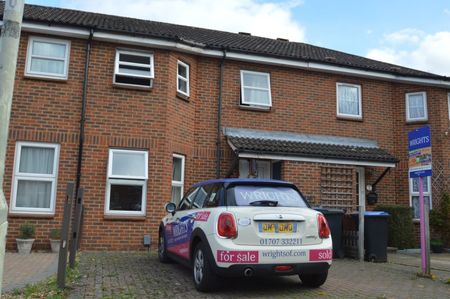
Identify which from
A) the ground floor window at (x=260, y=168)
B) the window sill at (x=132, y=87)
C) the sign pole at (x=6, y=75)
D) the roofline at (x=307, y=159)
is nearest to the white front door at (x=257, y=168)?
the ground floor window at (x=260, y=168)

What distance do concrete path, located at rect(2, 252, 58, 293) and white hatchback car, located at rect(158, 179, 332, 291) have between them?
2.40 metres

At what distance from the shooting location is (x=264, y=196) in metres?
6.10

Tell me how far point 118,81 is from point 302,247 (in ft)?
23.8

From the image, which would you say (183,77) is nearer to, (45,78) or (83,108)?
(83,108)

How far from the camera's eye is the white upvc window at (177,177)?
37.9 feet

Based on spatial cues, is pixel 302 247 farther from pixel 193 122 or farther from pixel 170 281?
pixel 193 122

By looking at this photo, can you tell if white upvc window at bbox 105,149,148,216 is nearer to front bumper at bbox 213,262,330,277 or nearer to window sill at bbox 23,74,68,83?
window sill at bbox 23,74,68,83

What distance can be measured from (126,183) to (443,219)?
8.99 meters

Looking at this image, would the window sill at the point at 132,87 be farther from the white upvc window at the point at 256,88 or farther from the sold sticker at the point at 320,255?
the sold sticker at the point at 320,255

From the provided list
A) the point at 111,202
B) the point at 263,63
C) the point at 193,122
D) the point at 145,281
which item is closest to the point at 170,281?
the point at 145,281

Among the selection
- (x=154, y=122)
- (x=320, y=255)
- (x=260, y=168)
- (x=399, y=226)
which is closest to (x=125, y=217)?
(x=154, y=122)

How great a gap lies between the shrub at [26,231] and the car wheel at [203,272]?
528 centimetres

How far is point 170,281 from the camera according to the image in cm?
656

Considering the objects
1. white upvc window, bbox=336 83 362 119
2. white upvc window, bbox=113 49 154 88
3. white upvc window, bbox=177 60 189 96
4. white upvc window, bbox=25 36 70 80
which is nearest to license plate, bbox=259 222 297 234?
white upvc window, bbox=113 49 154 88
